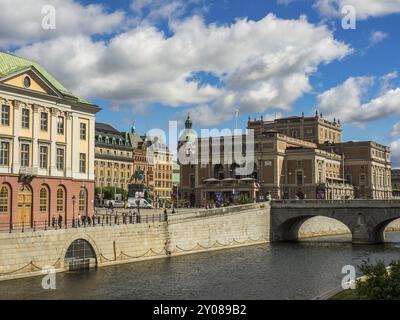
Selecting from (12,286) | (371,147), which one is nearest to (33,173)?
(12,286)

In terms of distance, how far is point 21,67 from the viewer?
61531mm

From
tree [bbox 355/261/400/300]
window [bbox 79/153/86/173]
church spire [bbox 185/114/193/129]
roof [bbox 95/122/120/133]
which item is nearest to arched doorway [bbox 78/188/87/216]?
window [bbox 79/153/86/173]

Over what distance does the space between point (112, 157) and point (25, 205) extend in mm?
110359

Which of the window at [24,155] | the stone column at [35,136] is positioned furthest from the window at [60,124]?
the window at [24,155]

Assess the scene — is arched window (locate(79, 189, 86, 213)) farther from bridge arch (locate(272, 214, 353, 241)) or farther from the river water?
bridge arch (locate(272, 214, 353, 241))

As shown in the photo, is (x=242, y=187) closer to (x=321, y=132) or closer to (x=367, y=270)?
(x=321, y=132)

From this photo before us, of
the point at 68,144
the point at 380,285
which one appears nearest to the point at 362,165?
the point at 68,144

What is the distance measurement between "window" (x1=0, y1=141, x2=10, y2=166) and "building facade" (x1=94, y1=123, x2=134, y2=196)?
322ft

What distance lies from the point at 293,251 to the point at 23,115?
3947 centimetres

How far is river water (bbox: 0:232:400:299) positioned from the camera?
1714 inches

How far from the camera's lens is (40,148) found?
63719 millimetres

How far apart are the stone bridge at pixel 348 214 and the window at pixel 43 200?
143 ft

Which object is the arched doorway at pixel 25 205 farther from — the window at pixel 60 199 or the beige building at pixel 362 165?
the beige building at pixel 362 165
